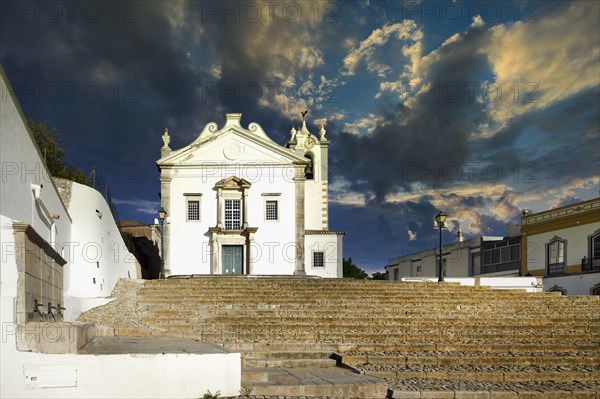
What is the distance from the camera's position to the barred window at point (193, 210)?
24109 mm

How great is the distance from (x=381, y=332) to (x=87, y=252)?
712 centimetres

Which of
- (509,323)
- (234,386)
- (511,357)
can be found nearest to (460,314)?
(509,323)

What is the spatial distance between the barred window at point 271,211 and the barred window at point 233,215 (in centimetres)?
134

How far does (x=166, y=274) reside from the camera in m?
23.2

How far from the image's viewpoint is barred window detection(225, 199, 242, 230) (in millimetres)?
24266

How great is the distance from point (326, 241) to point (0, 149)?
66.7 ft

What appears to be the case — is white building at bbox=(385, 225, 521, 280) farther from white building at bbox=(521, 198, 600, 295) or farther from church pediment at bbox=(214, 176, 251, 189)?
church pediment at bbox=(214, 176, 251, 189)

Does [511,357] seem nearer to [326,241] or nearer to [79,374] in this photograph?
[79,374]

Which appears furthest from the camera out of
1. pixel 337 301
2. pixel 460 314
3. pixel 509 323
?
pixel 337 301

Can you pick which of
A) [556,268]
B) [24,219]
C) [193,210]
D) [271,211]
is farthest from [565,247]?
[24,219]

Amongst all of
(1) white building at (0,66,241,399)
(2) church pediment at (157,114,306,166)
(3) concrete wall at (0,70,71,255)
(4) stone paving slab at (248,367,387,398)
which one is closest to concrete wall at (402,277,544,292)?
(2) church pediment at (157,114,306,166)

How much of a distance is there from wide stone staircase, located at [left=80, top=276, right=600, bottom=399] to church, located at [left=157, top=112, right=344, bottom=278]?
8.07 metres

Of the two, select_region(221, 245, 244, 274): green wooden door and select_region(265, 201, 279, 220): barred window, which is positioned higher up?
select_region(265, 201, 279, 220): barred window

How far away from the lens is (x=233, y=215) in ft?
79.7
